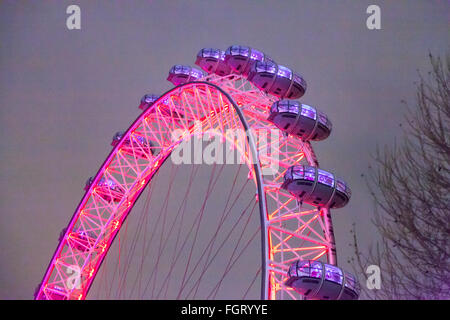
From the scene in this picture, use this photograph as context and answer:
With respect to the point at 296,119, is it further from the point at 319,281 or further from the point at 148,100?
the point at 148,100

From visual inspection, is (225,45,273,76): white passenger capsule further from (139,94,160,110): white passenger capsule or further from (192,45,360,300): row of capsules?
(139,94,160,110): white passenger capsule

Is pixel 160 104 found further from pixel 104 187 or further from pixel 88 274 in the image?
pixel 88 274

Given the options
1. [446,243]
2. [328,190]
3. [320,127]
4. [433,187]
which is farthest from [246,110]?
[446,243]

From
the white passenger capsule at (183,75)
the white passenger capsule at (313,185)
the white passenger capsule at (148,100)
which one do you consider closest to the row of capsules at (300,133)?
the white passenger capsule at (313,185)

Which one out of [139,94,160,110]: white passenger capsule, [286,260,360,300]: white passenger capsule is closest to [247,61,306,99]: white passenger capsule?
[286,260,360,300]: white passenger capsule

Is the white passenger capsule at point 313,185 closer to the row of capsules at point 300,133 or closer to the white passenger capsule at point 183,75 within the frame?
the row of capsules at point 300,133

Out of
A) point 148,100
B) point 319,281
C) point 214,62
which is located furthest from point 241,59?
point 319,281
